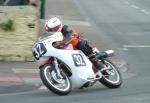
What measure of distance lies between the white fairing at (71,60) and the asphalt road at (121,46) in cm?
28

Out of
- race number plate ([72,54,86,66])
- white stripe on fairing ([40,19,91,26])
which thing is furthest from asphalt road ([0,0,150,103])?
race number plate ([72,54,86,66])

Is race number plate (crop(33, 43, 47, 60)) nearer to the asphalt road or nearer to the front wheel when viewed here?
the asphalt road

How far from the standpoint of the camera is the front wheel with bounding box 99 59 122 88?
12836 millimetres

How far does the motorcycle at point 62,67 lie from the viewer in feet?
39.4

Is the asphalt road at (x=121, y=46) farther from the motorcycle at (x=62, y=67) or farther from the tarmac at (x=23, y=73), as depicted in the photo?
the tarmac at (x=23, y=73)

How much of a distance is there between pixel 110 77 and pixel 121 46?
7682 mm

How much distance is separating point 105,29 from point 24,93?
513 inches

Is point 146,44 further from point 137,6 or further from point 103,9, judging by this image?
point 137,6

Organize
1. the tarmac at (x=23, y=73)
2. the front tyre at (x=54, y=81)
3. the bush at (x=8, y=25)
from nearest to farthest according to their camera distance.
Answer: the front tyre at (x=54, y=81) → the tarmac at (x=23, y=73) → the bush at (x=8, y=25)

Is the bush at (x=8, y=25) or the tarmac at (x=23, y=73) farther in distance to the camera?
the bush at (x=8, y=25)

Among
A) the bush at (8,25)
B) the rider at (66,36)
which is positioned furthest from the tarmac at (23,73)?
the rider at (66,36)

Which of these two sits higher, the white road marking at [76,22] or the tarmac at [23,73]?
the tarmac at [23,73]

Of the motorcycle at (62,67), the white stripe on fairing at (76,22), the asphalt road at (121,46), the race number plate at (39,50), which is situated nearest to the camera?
the asphalt road at (121,46)

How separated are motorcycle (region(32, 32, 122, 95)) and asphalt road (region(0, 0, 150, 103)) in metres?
0.21
